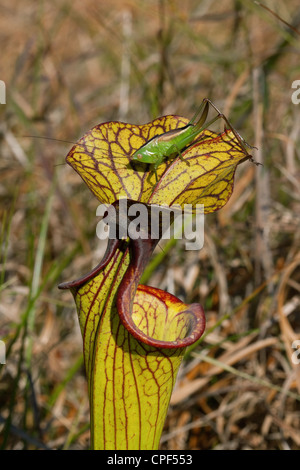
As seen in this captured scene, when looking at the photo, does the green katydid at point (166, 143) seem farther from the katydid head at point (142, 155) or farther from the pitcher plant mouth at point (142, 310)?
the pitcher plant mouth at point (142, 310)

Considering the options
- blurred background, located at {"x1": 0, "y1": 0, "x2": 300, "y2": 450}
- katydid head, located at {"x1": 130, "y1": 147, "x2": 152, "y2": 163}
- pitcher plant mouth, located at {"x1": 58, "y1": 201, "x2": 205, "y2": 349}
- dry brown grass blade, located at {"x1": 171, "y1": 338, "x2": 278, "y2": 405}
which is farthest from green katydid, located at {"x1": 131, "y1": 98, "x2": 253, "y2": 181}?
dry brown grass blade, located at {"x1": 171, "y1": 338, "x2": 278, "y2": 405}

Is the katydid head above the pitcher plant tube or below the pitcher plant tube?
above

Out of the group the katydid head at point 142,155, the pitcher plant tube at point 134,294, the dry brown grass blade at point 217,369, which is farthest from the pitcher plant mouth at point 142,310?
the dry brown grass blade at point 217,369

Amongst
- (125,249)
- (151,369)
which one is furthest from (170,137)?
(151,369)

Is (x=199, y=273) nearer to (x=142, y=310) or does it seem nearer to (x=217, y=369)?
(x=217, y=369)

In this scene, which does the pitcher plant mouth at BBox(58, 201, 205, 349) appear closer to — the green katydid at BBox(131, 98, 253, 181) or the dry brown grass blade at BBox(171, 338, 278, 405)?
the green katydid at BBox(131, 98, 253, 181)

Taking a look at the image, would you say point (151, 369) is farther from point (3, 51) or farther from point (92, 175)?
point (3, 51)
